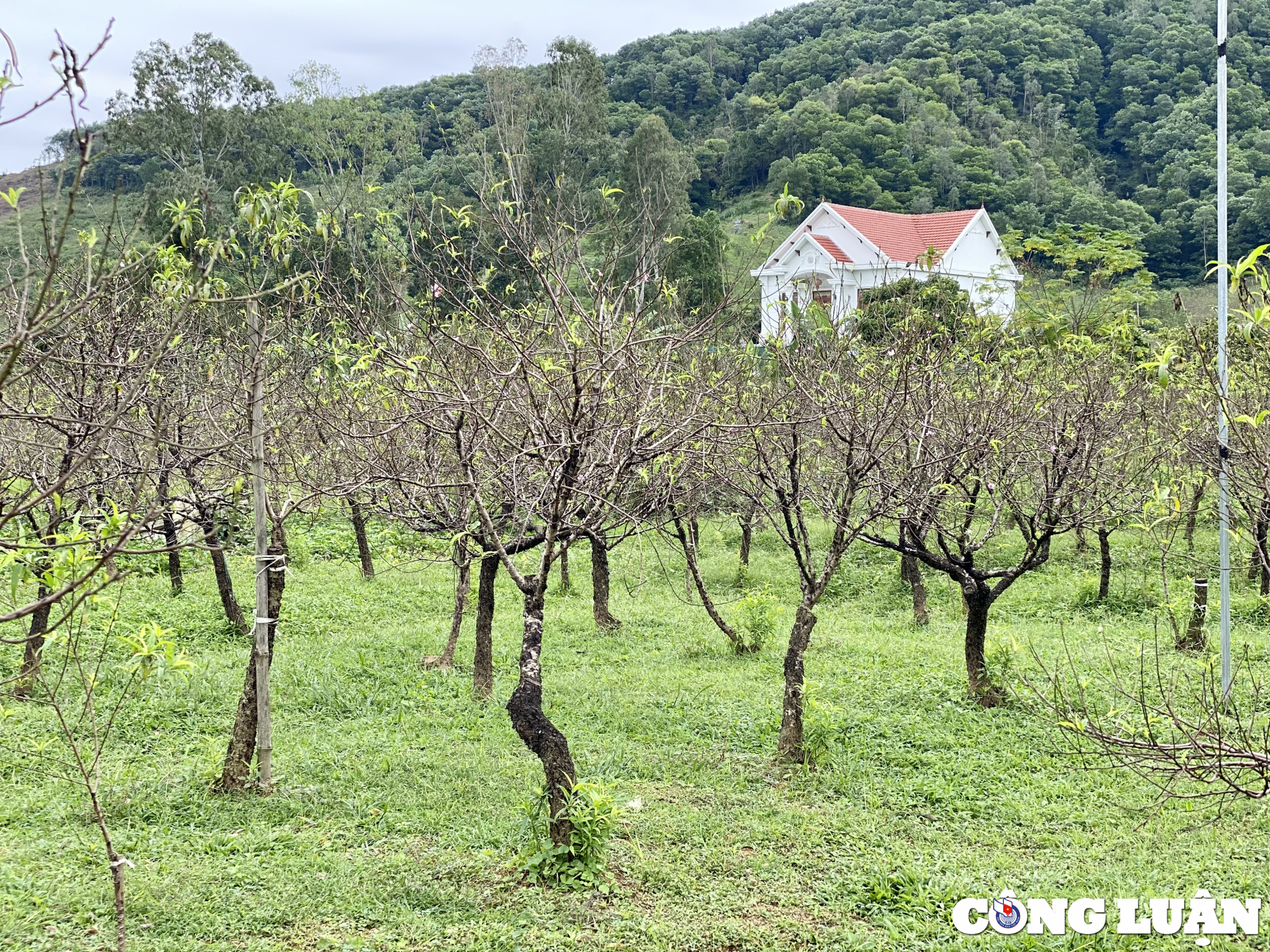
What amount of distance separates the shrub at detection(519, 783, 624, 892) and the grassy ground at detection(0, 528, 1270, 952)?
119 millimetres

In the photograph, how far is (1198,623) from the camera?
10.4 m

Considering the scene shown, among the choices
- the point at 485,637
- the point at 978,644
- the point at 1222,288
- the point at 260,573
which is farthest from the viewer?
the point at 485,637

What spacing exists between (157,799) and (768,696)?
17.4 feet

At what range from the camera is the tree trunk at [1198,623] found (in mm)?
10336

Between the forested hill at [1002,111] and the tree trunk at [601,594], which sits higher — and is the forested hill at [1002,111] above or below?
above

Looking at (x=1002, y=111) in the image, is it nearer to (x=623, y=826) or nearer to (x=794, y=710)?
(x=794, y=710)

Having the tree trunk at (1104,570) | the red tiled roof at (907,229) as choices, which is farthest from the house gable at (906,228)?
the tree trunk at (1104,570)

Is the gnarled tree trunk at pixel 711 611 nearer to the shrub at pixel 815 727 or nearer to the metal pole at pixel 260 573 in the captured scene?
the shrub at pixel 815 727

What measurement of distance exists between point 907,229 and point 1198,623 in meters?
28.9

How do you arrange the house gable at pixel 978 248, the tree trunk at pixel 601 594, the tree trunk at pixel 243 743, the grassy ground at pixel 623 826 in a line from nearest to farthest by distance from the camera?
the grassy ground at pixel 623 826 → the tree trunk at pixel 243 743 → the tree trunk at pixel 601 594 → the house gable at pixel 978 248

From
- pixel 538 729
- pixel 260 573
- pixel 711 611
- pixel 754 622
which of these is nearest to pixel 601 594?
pixel 711 611

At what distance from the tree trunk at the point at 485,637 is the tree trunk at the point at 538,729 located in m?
3.20

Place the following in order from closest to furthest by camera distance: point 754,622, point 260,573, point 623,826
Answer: point 623,826 < point 260,573 < point 754,622

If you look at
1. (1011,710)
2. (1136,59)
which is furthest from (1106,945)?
(1136,59)
